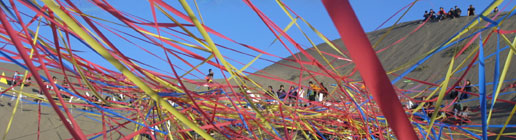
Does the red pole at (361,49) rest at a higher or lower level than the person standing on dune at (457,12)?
lower

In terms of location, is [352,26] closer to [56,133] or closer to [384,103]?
[384,103]

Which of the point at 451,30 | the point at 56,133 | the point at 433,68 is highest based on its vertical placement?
the point at 451,30

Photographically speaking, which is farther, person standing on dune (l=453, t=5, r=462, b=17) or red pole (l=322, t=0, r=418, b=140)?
person standing on dune (l=453, t=5, r=462, b=17)

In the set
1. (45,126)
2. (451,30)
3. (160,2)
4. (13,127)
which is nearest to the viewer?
(160,2)

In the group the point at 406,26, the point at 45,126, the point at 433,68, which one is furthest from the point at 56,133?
the point at 406,26

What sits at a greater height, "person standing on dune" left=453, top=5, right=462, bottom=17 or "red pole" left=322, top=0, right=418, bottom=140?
"person standing on dune" left=453, top=5, right=462, bottom=17

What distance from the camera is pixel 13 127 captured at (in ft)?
38.8

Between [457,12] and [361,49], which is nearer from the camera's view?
[361,49]

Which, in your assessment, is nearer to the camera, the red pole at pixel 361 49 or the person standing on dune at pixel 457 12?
the red pole at pixel 361 49

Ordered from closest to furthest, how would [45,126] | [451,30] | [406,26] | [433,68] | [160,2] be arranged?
[160,2]
[45,126]
[433,68]
[451,30]
[406,26]

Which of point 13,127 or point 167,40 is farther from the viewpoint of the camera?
point 13,127

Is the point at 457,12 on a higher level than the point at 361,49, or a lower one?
higher

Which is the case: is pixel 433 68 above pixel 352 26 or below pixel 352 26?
above

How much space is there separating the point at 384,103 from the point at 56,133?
12.8 m
